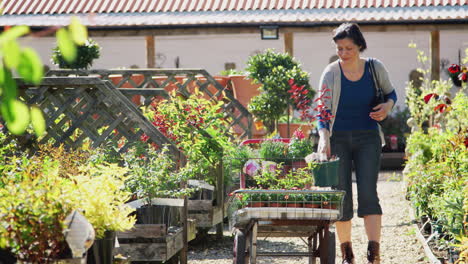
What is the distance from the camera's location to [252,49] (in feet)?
56.9

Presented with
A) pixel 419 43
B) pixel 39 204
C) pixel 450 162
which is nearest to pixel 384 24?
pixel 419 43

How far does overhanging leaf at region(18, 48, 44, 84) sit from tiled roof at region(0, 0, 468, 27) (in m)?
13.2

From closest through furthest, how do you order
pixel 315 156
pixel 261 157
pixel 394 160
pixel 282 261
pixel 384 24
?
pixel 315 156 < pixel 261 157 < pixel 282 261 < pixel 394 160 < pixel 384 24

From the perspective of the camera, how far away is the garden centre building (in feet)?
51.6

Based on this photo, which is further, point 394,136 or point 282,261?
point 394,136

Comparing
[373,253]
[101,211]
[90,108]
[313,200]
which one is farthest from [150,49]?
[101,211]

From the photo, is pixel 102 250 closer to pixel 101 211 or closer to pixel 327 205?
pixel 101 211

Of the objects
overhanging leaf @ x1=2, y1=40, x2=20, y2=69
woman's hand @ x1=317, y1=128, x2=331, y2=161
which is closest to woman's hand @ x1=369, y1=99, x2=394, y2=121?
woman's hand @ x1=317, y1=128, x2=331, y2=161

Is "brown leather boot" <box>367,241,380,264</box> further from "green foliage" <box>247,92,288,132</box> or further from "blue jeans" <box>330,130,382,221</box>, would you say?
"green foliage" <box>247,92,288,132</box>

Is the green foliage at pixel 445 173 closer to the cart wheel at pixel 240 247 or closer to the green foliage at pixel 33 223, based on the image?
the cart wheel at pixel 240 247

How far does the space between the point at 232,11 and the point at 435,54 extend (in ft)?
13.4

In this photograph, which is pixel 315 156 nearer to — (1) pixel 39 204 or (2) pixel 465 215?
(2) pixel 465 215

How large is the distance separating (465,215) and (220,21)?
11.5 meters

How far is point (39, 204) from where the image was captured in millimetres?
3131
